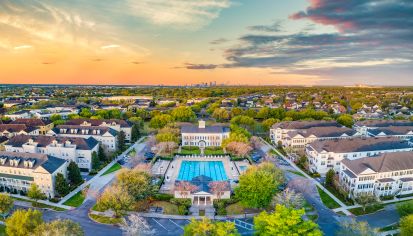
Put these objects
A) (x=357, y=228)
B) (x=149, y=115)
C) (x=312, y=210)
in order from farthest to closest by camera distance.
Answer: (x=149, y=115) → (x=312, y=210) → (x=357, y=228)

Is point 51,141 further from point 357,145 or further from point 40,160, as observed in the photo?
point 357,145

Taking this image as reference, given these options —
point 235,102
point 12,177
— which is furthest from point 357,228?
point 235,102

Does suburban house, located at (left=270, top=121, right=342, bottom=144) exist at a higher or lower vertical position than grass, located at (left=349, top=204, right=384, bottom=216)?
higher

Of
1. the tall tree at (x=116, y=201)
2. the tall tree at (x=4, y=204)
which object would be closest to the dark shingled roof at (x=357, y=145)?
the tall tree at (x=116, y=201)

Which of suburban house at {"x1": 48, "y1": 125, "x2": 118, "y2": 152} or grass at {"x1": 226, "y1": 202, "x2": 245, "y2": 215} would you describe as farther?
suburban house at {"x1": 48, "y1": 125, "x2": 118, "y2": 152}

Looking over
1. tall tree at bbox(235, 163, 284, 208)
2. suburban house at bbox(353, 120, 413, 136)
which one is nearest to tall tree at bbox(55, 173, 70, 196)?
tall tree at bbox(235, 163, 284, 208)

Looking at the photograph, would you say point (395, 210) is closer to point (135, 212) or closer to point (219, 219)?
point (219, 219)

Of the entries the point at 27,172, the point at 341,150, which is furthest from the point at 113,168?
the point at 341,150

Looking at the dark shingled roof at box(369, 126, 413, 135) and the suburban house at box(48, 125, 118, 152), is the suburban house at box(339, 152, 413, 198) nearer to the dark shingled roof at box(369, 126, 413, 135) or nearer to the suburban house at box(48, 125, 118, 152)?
the dark shingled roof at box(369, 126, 413, 135)
